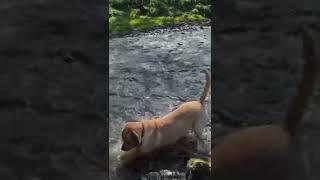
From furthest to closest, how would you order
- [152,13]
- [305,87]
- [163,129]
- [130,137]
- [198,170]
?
[152,13] < [163,129] < [130,137] < [198,170] < [305,87]

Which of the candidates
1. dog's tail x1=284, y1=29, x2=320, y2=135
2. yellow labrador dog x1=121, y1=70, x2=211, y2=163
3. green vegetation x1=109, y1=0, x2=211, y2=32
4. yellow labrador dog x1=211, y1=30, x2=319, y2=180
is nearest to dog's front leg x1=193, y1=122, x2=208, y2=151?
yellow labrador dog x1=121, y1=70, x2=211, y2=163

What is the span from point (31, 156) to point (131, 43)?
8.35 ft

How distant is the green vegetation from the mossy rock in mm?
2135

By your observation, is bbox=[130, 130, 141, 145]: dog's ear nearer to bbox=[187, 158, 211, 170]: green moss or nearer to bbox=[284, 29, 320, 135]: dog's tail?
bbox=[187, 158, 211, 170]: green moss

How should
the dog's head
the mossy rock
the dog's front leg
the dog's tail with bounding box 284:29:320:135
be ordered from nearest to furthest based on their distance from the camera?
1. the dog's tail with bounding box 284:29:320:135
2. the mossy rock
3. the dog's head
4. the dog's front leg

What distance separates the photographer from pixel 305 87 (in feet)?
4.27

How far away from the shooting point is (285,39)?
1.30 metres

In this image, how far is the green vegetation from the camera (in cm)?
436

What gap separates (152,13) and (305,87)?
11.1 feet

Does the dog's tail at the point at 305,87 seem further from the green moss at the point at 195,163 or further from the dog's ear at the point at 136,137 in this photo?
the dog's ear at the point at 136,137

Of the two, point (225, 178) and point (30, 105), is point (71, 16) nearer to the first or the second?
→ point (30, 105)

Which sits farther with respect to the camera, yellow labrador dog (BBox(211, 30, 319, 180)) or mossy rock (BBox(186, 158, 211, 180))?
mossy rock (BBox(186, 158, 211, 180))

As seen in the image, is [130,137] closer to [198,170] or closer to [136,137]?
[136,137]

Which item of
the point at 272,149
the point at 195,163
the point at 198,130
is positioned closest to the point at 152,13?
the point at 198,130
